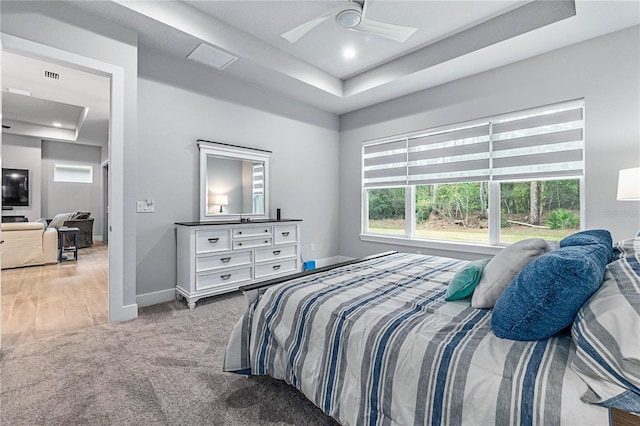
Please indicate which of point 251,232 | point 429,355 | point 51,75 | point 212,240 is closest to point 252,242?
point 251,232

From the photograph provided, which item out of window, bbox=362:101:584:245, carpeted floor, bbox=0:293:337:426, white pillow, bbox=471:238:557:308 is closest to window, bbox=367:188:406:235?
window, bbox=362:101:584:245

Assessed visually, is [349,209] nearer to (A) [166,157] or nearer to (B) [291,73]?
(B) [291,73]

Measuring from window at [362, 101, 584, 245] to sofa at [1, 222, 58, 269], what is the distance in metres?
5.78

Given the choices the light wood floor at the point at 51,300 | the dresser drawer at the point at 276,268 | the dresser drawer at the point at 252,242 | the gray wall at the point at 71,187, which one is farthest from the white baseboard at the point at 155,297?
the gray wall at the point at 71,187

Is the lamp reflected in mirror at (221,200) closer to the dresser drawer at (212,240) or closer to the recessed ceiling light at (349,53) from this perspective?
the dresser drawer at (212,240)

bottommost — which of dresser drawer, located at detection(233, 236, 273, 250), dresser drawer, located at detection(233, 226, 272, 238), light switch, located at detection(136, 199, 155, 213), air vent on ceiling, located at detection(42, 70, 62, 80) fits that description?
dresser drawer, located at detection(233, 236, 273, 250)

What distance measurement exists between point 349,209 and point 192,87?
10.3 ft

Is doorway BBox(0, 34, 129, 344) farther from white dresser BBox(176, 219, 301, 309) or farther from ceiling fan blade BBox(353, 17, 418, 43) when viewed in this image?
ceiling fan blade BBox(353, 17, 418, 43)

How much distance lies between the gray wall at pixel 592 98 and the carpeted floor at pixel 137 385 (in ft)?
10.8

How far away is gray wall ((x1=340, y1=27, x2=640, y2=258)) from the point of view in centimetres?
279

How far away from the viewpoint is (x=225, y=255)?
337cm

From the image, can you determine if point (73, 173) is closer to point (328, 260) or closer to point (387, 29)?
point (328, 260)

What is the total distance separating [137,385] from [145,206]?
198cm

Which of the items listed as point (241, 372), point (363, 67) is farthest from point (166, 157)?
point (363, 67)
